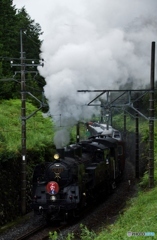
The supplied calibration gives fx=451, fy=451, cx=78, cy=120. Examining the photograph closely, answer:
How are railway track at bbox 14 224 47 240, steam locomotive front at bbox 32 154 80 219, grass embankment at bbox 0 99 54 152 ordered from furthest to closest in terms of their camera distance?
grass embankment at bbox 0 99 54 152 < steam locomotive front at bbox 32 154 80 219 < railway track at bbox 14 224 47 240

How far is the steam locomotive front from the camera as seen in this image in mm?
16438

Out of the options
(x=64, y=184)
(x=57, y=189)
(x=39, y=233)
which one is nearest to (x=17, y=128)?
(x=64, y=184)

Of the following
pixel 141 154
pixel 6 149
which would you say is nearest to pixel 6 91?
pixel 141 154

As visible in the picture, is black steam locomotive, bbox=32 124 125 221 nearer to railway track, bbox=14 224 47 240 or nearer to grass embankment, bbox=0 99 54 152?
railway track, bbox=14 224 47 240

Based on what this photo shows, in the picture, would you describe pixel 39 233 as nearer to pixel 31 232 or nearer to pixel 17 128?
pixel 31 232

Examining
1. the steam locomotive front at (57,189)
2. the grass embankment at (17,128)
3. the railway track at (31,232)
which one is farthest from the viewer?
the grass embankment at (17,128)

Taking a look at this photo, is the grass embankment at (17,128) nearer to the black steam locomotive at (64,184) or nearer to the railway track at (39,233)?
the black steam locomotive at (64,184)

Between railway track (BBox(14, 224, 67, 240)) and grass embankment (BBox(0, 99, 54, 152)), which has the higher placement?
grass embankment (BBox(0, 99, 54, 152))

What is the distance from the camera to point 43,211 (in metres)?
16.6

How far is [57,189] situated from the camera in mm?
16438

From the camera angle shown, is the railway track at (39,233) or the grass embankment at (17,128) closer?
the railway track at (39,233)

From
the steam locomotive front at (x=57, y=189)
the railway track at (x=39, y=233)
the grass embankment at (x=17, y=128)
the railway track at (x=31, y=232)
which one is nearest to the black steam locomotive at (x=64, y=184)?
the steam locomotive front at (x=57, y=189)

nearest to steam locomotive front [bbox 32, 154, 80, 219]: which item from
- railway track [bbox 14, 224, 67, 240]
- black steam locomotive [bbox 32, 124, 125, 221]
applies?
black steam locomotive [bbox 32, 124, 125, 221]

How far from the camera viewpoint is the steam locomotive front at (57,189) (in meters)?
16.4
